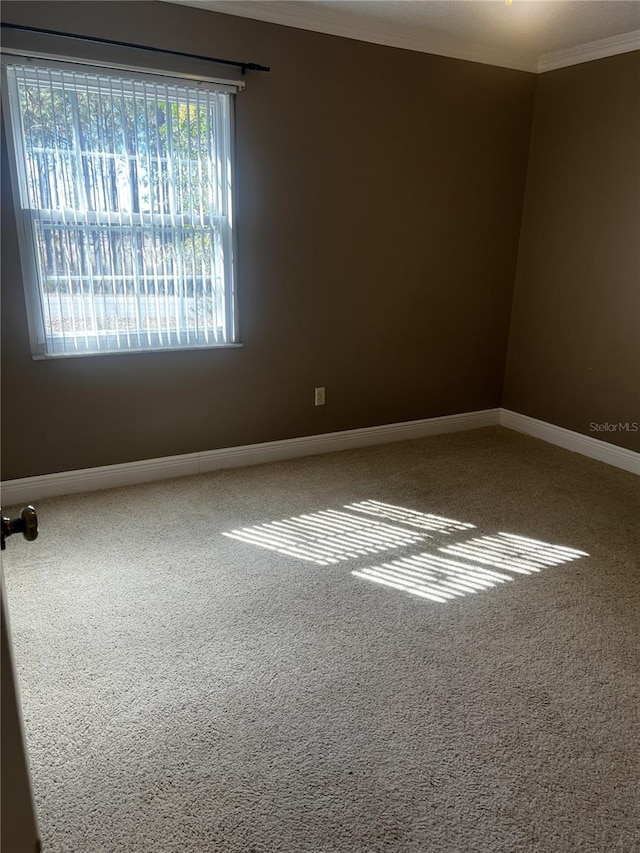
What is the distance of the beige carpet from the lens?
57.2 inches

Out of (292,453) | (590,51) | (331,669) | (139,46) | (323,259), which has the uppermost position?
(590,51)

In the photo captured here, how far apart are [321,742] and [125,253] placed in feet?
7.66

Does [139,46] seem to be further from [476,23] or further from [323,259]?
[476,23]

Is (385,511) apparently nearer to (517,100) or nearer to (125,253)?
(125,253)

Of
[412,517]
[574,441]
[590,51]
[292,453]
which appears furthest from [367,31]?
[574,441]

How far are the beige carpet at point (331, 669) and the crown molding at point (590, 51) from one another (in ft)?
7.93

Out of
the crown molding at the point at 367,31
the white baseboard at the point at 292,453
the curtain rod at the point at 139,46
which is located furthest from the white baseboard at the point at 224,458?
the crown molding at the point at 367,31

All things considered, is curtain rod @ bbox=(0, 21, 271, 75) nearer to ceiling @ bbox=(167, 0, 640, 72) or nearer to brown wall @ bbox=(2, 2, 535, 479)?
brown wall @ bbox=(2, 2, 535, 479)

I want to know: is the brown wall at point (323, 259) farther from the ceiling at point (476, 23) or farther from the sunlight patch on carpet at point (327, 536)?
the sunlight patch on carpet at point (327, 536)

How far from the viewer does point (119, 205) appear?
9.41ft

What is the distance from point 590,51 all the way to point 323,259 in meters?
1.90

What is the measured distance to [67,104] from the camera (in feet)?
8.70

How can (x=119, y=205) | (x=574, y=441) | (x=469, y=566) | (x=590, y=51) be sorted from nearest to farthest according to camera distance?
(x=469, y=566) → (x=119, y=205) → (x=590, y=51) → (x=574, y=441)

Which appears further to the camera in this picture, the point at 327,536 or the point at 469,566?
the point at 327,536
